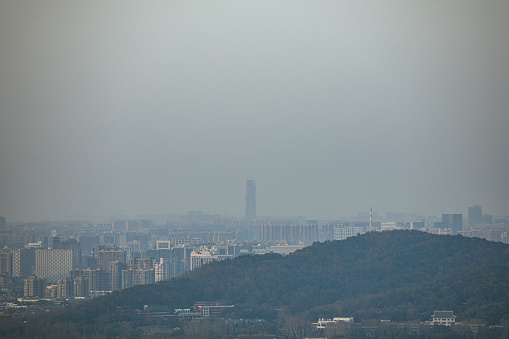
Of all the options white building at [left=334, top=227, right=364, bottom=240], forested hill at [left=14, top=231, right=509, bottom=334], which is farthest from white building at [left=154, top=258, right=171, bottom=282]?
white building at [left=334, top=227, right=364, bottom=240]

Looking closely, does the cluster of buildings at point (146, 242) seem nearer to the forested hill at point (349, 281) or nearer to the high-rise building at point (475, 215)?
the high-rise building at point (475, 215)

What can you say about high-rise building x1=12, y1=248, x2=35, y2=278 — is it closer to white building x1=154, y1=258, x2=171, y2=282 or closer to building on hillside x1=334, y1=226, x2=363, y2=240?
white building x1=154, y1=258, x2=171, y2=282

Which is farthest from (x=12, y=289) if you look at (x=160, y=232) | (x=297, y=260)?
(x=160, y=232)

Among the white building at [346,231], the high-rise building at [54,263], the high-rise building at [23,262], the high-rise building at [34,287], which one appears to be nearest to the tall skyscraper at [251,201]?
the white building at [346,231]

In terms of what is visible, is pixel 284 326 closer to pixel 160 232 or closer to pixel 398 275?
pixel 398 275

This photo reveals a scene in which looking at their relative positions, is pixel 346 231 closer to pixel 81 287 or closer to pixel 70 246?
pixel 70 246

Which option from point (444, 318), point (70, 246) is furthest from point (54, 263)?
point (444, 318)
